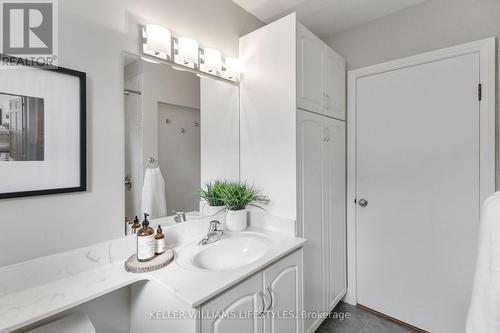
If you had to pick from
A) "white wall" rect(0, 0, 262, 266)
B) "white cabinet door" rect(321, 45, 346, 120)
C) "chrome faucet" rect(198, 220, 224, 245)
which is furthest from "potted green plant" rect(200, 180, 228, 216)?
"white cabinet door" rect(321, 45, 346, 120)

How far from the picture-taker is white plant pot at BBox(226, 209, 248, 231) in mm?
1585

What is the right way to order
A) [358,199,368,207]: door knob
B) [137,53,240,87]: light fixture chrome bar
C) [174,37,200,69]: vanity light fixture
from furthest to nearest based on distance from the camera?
[358,199,368,207]: door knob, [174,37,200,69]: vanity light fixture, [137,53,240,87]: light fixture chrome bar

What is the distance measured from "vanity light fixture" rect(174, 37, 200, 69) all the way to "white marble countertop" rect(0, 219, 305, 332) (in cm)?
104

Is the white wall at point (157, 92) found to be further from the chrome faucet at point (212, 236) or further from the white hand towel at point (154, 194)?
the chrome faucet at point (212, 236)

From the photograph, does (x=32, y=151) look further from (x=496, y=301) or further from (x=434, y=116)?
(x=434, y=116)

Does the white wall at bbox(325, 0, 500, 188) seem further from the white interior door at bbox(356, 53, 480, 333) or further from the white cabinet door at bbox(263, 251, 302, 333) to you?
the white cabinet door at bbox(263, 251, 302, 333)

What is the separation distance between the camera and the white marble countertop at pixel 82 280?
816 millimetres

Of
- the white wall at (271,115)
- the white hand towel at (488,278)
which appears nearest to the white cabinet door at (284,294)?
the white wall at (271,115)

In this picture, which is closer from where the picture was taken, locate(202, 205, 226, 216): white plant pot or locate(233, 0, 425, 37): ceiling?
locate(202, 205, 226, 216): white plant pot

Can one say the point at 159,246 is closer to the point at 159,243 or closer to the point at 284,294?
the point at 159,243

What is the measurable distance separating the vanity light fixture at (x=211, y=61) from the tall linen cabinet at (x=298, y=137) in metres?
0.25

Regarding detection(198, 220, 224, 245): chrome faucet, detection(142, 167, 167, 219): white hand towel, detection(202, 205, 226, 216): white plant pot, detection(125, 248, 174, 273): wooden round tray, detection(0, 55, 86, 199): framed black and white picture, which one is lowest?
detection(125, 248, 174, 273): wooden round tray

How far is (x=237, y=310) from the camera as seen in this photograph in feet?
3.33

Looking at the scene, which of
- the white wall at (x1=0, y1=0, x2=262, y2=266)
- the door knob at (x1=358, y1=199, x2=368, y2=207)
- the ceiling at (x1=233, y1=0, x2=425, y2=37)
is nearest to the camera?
the white wall at (x1=0, y1=0, x2=262, y2=266)
